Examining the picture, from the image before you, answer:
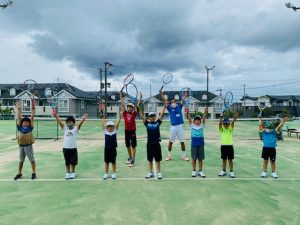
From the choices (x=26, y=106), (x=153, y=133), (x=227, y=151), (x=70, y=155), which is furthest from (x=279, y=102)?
(x=70, y=155)

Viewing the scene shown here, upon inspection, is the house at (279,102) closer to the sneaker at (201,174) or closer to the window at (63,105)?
the window at (63,105)

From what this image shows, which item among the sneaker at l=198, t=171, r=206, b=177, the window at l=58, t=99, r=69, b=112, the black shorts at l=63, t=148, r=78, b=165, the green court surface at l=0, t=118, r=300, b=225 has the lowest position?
Answer: the green court surface at l=0, t=118, r=300, b=225

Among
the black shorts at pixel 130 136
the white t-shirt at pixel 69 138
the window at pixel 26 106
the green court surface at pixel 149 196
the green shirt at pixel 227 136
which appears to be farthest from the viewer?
the window at pixel 26 106

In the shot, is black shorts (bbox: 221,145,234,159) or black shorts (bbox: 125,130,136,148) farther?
black shorts (bbox: 125,130,136,148)

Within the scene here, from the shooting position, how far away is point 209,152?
43.8 feet

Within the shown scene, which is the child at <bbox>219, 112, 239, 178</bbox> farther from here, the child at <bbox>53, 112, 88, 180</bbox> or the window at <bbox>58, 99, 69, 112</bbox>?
the window at <bbox>58, 99, 69, 112</bbox>

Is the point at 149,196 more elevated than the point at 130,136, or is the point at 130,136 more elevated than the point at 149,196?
the point at 130,136

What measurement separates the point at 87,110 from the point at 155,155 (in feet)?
193

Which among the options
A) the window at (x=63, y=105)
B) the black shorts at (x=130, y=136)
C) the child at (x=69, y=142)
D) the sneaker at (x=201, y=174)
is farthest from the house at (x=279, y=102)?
the child at (x=69, y=142)

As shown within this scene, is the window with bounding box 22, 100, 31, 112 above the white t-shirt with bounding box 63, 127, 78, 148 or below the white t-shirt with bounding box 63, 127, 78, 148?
above

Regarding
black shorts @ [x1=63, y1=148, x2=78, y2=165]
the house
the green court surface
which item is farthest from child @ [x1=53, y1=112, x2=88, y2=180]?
the house

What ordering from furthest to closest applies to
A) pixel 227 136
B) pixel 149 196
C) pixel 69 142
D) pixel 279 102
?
pixel 279 102
pixel 227 136
pixel 69 142
pixel 149 196

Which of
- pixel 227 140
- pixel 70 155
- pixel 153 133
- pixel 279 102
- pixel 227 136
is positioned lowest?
pixel 70 155

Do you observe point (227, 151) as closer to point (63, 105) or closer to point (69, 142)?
point (69, 142)
